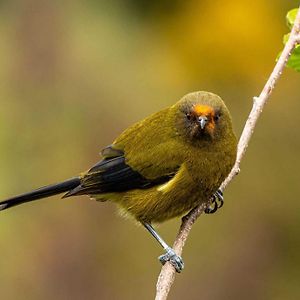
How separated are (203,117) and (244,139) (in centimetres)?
35

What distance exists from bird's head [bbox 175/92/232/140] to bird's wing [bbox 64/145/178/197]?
356 mm

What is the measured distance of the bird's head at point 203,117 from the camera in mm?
4297

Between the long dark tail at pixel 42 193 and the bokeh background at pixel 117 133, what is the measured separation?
2986 mm

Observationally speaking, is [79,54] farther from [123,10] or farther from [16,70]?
[123,10]

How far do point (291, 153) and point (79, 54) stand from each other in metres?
2.90

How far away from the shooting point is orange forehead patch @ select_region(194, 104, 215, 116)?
4.28 m

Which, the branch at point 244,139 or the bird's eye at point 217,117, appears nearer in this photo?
the branch at point 244,139

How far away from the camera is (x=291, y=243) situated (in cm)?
841

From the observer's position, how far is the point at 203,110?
429 cm

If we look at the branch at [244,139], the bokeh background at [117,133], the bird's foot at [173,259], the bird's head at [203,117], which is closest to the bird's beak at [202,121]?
the bird's head at [203,117]

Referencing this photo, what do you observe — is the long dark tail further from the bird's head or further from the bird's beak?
the bird's beak

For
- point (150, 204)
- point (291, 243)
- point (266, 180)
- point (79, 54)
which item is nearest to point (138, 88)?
point (79, 54)

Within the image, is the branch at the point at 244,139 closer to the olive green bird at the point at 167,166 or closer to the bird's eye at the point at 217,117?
the olive green bird at the point at 167,166


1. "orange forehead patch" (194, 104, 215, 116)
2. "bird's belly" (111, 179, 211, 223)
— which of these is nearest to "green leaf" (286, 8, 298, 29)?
"orange forehead patch" (194, 104, 215, 116)
